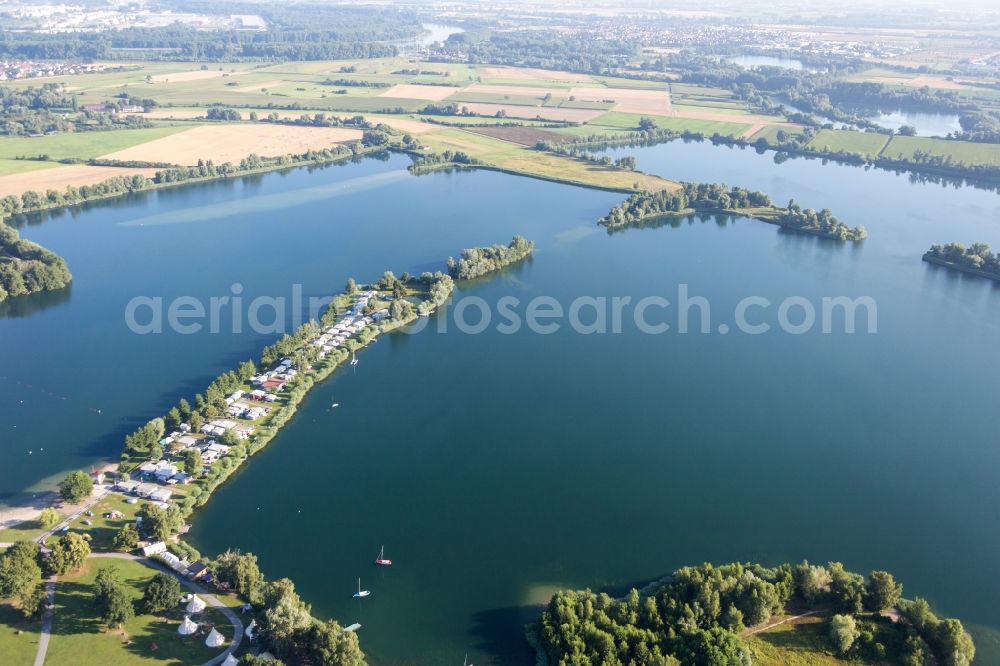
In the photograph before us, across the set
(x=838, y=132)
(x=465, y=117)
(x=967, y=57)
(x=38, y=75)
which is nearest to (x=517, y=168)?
(x=465, y=117)

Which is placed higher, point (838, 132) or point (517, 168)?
point (838, 132)

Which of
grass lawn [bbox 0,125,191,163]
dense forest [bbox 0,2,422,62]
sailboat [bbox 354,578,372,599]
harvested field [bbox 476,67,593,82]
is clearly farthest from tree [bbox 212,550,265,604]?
dense forest [bbox 0,2,422,62]

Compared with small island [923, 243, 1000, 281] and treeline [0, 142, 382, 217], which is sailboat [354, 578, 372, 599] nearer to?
small island [923, 243, 1000, 281]

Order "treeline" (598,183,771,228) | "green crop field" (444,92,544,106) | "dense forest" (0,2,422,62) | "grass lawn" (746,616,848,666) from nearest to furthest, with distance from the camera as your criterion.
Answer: "grass lawn" (746,616,848,666), "treeline" (598,183,771,228), "green crop field" (444,92,544,106), "dense forest" (0,2,422,62)

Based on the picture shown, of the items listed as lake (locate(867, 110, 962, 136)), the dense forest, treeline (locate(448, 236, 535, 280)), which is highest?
the dense forest

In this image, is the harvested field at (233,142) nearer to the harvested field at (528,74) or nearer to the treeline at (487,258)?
the treeline at (487,258)

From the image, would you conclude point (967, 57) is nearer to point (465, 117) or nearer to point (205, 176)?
point (465, 117)
